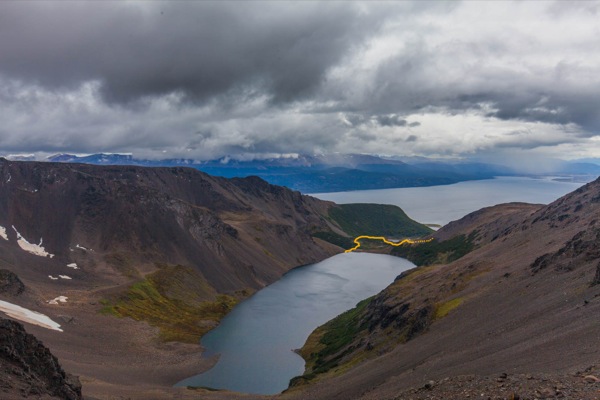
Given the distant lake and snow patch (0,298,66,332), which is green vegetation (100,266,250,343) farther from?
snow patch (0,298,66,332)

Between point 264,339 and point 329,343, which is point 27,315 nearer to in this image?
point 264,339

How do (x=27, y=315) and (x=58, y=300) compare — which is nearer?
(x=27, y=315)

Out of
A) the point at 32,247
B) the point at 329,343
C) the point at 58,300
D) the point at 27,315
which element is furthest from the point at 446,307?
the point at 32,247

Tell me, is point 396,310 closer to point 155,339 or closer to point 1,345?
point 155,339

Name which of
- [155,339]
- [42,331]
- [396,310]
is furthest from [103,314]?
[396,310]

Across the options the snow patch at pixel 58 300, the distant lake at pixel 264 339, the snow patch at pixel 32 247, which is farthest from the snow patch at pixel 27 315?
the snow patch at pixel 32 247

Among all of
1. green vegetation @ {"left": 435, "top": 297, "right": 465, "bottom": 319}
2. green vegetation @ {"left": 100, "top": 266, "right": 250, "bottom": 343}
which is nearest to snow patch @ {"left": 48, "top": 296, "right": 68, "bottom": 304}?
green vegetation @ {"left": 100, "top": 266, "right": 250, "bottom": 343}
